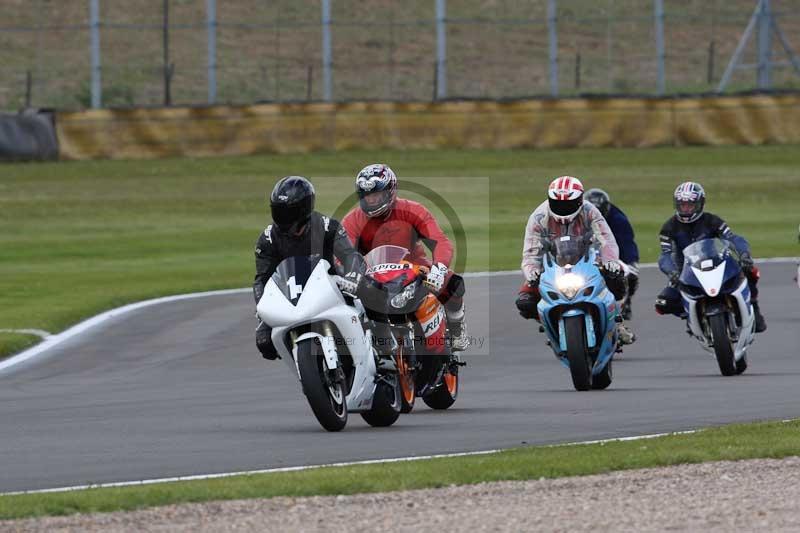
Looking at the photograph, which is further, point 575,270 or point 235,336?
point 235,336

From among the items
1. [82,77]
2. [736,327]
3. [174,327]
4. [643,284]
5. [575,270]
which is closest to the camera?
[575,270]

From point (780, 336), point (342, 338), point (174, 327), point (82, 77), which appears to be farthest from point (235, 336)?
point (82, 77)

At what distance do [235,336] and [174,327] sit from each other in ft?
3.47

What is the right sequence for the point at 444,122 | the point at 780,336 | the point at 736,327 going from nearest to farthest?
the point at 736,327 < the point at 780,336 < the point at 444,122

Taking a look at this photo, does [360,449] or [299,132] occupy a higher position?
[299,132]

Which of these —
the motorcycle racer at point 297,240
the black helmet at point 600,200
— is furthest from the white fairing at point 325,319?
the black helmet at point 600,200

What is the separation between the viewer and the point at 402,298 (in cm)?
1219

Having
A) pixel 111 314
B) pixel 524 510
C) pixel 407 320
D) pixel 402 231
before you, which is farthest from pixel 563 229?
pixel 111 314

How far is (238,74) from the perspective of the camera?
187 ft

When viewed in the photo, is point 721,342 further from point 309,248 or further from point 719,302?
point 309,248

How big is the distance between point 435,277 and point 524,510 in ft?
13.1

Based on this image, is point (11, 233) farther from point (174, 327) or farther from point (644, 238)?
point (174, 327)

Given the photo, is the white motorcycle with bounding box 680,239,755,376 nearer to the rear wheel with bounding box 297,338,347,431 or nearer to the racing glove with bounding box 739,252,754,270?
the racing glove with bounding box 739,252,754,270

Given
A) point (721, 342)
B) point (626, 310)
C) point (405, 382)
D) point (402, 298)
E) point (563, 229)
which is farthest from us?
point (626, 310)
